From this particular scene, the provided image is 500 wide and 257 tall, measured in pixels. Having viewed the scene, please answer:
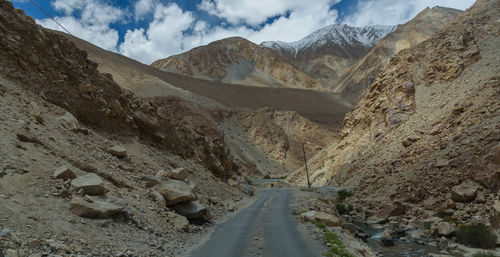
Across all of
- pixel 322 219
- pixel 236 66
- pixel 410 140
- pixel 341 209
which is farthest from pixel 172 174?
pixel 236 66

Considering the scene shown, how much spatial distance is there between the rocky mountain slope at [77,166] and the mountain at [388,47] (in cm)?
11927

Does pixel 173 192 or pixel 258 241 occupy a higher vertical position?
pixel 173 192

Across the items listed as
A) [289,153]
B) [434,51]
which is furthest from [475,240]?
[289,153]

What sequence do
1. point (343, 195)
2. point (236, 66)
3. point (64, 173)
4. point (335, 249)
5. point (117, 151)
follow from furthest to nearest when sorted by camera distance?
point (236, 66), point (343, 195), point (117, 151), point (335, 249), point (64, 173)

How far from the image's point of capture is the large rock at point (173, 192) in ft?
43.2

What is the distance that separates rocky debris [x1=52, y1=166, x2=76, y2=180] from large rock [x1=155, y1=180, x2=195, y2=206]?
4.36 meters

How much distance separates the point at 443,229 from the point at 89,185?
49.4 ft

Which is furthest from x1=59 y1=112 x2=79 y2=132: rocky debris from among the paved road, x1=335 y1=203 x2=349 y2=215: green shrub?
x1=335 y1=203 x2=349 y2=215: green shrub

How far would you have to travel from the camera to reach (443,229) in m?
14.8

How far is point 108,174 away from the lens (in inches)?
453

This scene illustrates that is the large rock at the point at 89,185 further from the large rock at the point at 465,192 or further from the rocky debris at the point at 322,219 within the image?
the large rock at the point at 465,192

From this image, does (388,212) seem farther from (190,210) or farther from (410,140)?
(190,210)

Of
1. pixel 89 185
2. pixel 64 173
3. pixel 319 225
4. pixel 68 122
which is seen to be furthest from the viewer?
pixel 319 225

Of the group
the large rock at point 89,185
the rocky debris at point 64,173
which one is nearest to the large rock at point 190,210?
the large rock at point 89,185
